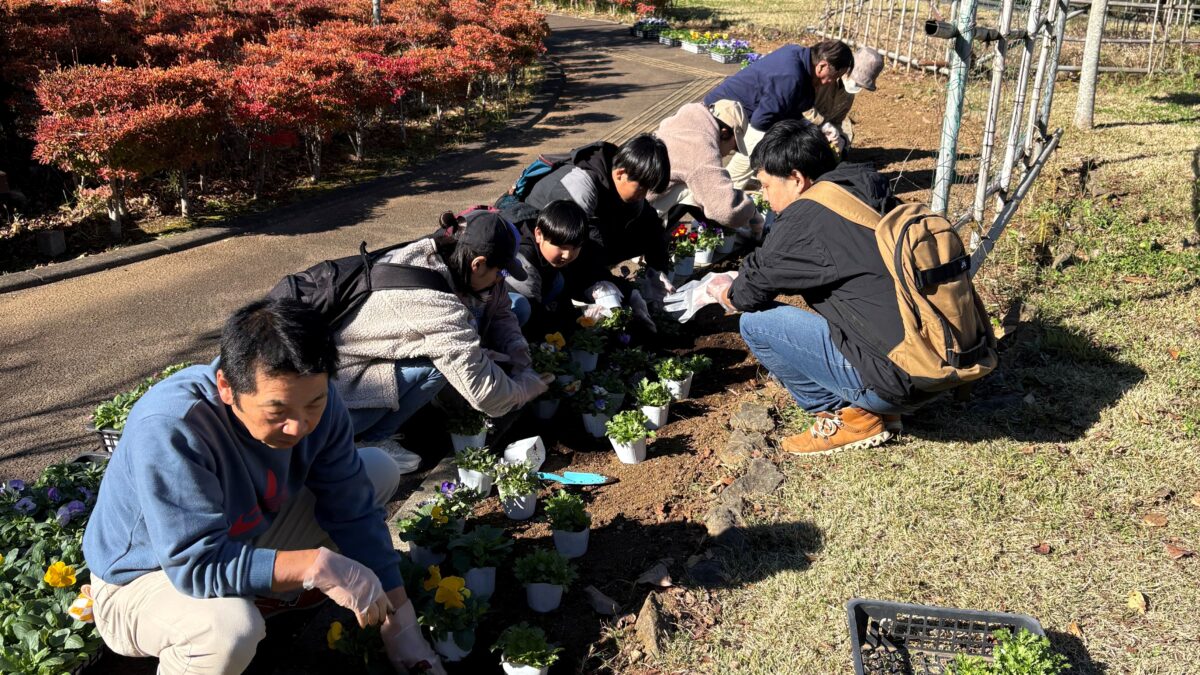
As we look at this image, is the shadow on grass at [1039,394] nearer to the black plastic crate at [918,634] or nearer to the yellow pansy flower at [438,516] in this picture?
the black plastic crate at [918,634]

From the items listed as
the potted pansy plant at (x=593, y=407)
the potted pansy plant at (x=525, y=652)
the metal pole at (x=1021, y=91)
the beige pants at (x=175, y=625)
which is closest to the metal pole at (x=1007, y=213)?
the metal pole at (x=1021, y=91)

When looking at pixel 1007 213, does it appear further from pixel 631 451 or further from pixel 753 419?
pixel 631 451

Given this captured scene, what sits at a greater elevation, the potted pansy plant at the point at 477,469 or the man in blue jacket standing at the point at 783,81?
the man in blue jacket standing at the point at 783,81

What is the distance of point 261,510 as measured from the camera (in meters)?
2.69

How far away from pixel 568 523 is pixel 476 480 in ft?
1.77

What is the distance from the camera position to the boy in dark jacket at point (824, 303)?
372 centimetres

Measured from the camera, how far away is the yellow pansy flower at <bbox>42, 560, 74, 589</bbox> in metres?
2.74

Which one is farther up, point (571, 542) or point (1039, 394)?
point (1039, 394)

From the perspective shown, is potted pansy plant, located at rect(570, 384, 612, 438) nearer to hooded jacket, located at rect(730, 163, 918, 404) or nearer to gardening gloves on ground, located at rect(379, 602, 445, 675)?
hooded jacket, located at rect(730, 163, 918, 404)

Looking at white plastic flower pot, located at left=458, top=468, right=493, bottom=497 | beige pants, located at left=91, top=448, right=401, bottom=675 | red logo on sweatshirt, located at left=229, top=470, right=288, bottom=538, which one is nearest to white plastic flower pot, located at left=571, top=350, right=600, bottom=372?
white plastic flower pot, located at left=458, top=468, right=493, bottom=497

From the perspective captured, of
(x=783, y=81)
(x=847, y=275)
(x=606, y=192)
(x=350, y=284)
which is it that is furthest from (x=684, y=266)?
(x=350, y=284)

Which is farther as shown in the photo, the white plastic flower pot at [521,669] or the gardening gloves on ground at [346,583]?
the white plastic flower pot at [521,669]

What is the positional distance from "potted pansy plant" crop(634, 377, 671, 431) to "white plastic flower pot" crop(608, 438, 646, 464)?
29 cm

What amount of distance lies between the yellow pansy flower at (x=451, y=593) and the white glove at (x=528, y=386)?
114cm
